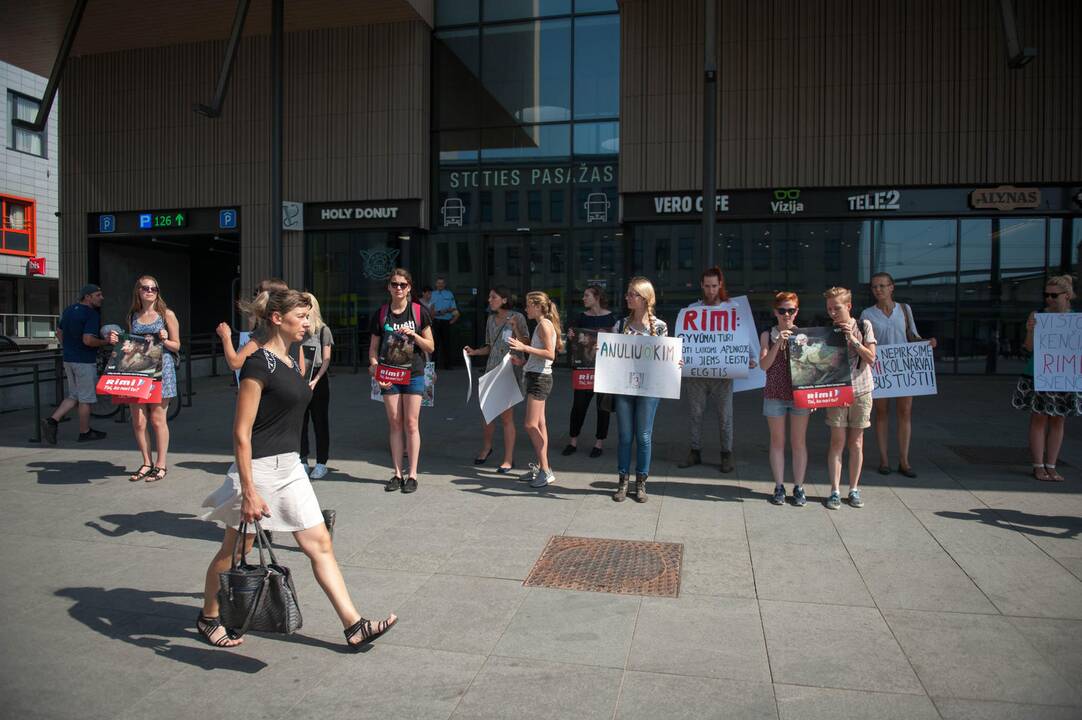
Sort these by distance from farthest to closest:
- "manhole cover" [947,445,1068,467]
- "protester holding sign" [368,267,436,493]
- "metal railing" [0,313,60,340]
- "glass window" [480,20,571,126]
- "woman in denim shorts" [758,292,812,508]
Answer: "metal railing" [0,313,60,340]
"glass window" [480,20,571,126]
"manhole cover" [947,445,1068,467]
"protester holding sign" [368,267,436,493]
"woman in denim shorts" [758,292,812,508]

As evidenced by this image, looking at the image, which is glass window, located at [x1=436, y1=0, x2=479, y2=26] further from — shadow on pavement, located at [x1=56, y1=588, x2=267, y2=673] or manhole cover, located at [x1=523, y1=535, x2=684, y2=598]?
shadow on pavement, located at [x1=56, y1=588, x2=267, y2=673]

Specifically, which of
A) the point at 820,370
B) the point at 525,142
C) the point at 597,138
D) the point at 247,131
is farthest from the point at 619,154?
the point at 820,370

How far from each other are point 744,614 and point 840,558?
128cm

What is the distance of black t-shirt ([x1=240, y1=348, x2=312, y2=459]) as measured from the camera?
152 inches

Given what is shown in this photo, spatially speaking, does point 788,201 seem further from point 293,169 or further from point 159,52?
point 159,52

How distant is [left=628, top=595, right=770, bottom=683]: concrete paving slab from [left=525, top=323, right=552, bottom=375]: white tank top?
3.18 meters

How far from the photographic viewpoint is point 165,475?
25.4ft

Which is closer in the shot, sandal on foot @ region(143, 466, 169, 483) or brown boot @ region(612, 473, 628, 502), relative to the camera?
brown boot @ region(612, 473, 628, 502)

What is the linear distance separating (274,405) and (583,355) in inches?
178

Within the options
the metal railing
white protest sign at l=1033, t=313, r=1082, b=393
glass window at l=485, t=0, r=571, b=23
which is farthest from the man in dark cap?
the metal railing

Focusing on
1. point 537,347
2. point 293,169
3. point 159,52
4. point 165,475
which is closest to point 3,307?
point 159,52

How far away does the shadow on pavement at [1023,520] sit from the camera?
19.5 ft

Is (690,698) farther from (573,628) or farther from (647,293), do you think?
(647,293)

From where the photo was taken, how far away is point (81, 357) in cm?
970
